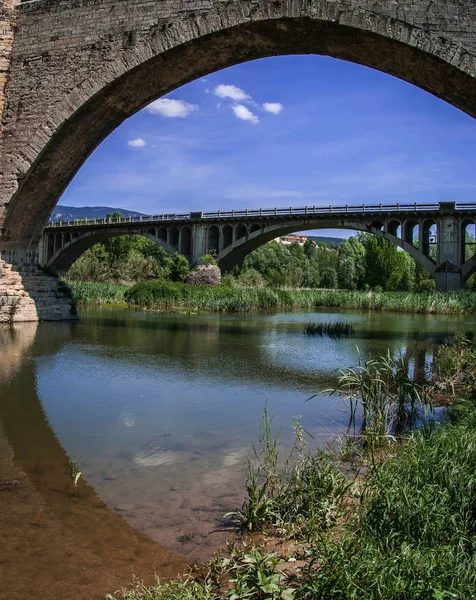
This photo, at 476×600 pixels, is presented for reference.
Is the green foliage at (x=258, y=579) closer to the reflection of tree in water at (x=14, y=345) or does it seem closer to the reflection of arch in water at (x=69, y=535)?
the reflection of arch in water at (x=69, y=535)

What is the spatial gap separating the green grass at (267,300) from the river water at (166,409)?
1267 cm

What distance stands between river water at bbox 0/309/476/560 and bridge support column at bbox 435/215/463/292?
1086 inches

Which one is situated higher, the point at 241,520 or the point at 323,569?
the point at 323,569

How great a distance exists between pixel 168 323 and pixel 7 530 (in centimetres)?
1387

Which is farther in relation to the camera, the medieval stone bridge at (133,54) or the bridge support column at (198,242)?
the bridge support column at (198,242)

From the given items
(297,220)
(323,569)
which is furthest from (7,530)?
(297,220)

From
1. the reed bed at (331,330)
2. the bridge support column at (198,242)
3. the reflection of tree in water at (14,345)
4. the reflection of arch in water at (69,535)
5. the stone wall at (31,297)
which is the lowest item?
the reed bed at (331,330)

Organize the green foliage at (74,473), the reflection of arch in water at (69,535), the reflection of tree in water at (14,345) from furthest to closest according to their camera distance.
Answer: the reflection of tree in water at (14,345) → the green foliage at (74,473) → the reflection of arch in water at (69,535)

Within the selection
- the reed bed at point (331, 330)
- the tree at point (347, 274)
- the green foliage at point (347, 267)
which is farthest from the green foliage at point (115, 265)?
the reed bed at point (331, 330)

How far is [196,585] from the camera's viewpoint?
8.18 feet

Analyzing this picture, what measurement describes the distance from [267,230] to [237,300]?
18273mm

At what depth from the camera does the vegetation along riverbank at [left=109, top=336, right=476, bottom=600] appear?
86.7 inches

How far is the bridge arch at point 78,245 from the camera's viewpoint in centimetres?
4744

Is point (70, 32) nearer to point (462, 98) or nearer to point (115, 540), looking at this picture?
point (462, 98)
